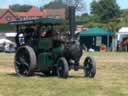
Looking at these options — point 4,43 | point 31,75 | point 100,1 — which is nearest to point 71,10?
point 31,75

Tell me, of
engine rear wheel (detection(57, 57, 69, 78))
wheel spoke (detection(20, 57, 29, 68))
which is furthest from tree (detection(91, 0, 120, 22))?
engine rear wheel (detection(57, 57, 69, 78))

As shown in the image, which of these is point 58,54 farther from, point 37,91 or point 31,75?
point 37,91

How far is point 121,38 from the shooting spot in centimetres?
6694

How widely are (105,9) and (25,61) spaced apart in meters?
123

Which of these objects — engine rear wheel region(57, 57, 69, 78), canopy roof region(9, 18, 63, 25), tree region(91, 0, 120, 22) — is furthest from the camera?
tree region(91, 0, 120, 22)

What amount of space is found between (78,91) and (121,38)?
52669 millimetres

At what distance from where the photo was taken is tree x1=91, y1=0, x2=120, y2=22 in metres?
139

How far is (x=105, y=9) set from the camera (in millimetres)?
142625

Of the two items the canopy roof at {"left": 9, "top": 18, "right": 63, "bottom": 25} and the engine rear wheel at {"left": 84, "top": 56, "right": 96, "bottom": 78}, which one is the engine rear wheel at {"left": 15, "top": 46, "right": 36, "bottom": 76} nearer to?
the canopy roof at {"left": 9, "top": 18, "right": 63, "bottom": 25}

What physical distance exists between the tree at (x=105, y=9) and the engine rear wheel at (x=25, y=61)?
113832 millimetres

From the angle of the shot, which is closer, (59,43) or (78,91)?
(78,91)

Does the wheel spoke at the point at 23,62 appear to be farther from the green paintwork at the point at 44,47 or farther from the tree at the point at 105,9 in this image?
the tree at the point at 105,9

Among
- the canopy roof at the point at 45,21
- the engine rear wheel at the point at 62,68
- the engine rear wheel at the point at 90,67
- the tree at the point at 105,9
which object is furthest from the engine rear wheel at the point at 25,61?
the tree at the point at 105,9

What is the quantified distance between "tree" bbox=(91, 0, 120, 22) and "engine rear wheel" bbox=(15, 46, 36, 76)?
11383 centimetres
